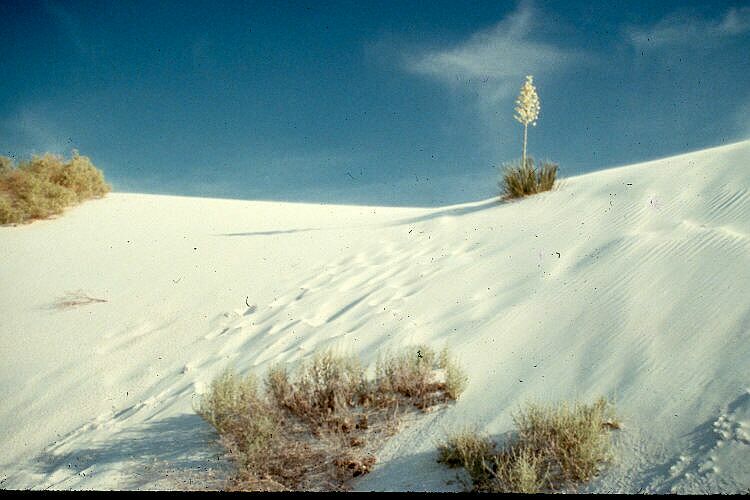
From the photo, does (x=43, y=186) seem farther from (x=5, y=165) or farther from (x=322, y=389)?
(x=322, y=389)

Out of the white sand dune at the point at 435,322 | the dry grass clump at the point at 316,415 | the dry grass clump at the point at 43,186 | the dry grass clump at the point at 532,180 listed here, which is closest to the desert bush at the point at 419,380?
the dry grass clump at the point at 316,415

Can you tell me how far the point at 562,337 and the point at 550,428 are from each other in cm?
109

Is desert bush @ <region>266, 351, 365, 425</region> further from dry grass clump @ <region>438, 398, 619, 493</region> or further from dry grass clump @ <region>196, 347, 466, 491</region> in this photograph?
dry grass clump @ <region>438, 398, 619, 493</region>

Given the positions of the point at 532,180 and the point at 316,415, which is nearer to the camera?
the point at 316,415

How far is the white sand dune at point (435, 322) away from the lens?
88.4 inches

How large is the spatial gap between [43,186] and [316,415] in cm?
956

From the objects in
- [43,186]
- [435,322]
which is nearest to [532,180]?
[435,322]

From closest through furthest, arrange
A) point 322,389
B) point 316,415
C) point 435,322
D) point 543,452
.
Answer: point 543,452 < point 316,415 < point 322,389 < point 435,322

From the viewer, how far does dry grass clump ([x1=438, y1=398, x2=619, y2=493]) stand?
1.87 m

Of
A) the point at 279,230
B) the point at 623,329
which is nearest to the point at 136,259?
the point at 279,230

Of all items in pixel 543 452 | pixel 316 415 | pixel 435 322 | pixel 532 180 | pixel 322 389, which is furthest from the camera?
pixel 532 180

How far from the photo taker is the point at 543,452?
2021 mm

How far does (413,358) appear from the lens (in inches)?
116

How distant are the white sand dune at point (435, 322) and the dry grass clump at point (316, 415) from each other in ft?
0.54
